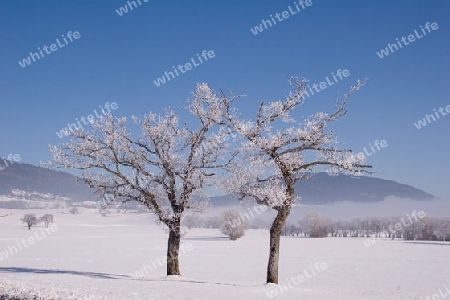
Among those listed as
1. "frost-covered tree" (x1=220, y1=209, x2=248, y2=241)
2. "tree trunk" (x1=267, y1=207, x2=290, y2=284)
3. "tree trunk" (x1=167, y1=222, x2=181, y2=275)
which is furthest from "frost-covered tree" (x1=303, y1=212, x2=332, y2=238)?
"tree trunk" (x1=267, y1=207, x2=290, y2=284)

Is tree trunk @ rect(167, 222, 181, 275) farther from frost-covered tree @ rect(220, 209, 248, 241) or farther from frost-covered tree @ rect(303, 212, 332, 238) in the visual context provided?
frost-covered tree @ rect(303, 212, 332, 238)

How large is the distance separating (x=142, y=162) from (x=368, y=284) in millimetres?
25976

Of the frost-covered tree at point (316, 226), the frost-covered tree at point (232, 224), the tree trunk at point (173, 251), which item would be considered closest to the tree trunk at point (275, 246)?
the tree trunk at point (173, 251)

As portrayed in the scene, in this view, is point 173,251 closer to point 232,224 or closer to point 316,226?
point 232,224

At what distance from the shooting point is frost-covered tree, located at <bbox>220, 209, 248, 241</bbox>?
444 feet

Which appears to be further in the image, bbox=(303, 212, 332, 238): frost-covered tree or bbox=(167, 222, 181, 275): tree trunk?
bbox=(303, 212, 332, 238): frost-covered tree

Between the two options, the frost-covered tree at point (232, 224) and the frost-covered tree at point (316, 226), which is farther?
the frost-covered tree at point (316, 226)

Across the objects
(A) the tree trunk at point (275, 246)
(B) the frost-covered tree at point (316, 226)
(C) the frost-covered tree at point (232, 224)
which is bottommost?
(B) the frost-covered tree at point (316, 226)

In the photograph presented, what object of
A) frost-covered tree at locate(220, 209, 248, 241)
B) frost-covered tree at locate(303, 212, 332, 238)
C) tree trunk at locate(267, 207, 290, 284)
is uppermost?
tree trunk at locate(267, 207, 290, 284)

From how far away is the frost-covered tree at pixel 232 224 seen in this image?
13538cm

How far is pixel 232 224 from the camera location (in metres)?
132

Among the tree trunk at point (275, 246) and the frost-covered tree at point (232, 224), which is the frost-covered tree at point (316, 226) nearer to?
the frost-covered tree at point (232, 224)

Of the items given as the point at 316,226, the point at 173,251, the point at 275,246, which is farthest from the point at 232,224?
the point at 275,246

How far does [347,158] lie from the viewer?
2375cm
